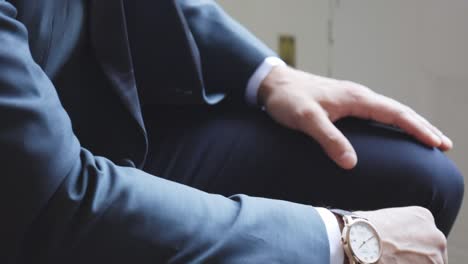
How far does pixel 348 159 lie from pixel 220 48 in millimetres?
280

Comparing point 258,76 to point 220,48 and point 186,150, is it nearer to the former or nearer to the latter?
point 220,48

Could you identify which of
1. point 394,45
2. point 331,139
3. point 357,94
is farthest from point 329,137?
point 394,45

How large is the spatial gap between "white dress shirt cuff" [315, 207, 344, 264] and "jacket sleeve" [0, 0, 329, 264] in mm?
22

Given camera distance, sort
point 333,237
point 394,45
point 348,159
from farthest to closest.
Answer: point 394,45 → point 348,159 → point 333,237

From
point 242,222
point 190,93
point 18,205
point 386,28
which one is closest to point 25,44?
point 18,205

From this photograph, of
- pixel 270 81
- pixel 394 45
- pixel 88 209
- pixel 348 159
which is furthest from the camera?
pixel 394 45

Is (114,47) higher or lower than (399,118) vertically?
higher

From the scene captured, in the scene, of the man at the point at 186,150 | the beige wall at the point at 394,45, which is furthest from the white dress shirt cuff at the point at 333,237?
the beige wall at the point at 394,45

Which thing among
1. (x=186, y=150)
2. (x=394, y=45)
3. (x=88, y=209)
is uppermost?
(x=88, y=209)

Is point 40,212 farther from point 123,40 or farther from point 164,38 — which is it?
point 164,38

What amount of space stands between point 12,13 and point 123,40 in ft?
0.59

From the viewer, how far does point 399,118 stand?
905 mm

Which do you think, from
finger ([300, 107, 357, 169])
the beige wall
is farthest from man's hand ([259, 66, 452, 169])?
the beige wall

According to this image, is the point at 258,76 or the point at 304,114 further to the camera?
the point at 258,76
